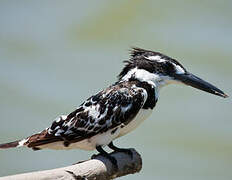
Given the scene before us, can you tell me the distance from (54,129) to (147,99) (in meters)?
0.47

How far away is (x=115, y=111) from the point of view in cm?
344

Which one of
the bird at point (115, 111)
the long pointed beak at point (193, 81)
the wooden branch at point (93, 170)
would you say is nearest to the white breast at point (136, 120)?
the bird at point (115, 111)

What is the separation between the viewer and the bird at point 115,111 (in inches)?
134

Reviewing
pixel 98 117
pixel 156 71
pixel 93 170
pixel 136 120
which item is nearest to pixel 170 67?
pixel 156 71

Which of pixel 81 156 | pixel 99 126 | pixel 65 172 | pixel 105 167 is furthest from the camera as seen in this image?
pixel 81 156

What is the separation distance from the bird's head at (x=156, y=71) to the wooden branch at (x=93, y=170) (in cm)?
40

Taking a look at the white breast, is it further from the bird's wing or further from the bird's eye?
the bird's eye

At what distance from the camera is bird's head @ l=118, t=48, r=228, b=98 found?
11.6 ft

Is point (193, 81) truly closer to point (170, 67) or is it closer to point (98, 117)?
point (170, 67)

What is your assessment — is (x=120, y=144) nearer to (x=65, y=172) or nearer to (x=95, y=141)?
(x=95, y=141)

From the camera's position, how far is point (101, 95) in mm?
3533

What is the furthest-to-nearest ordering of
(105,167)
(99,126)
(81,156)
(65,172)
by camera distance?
1. (81,156)
2. (99,126)
3. (105,167)
4. (65,172)

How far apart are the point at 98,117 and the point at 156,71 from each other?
369 mm

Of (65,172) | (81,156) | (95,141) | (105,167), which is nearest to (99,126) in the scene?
(95,141)
